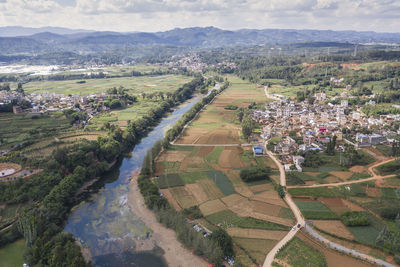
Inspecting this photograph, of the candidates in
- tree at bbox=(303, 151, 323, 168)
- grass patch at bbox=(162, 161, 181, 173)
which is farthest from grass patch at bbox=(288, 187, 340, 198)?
grass patch at bbox=(162, 161, 181, 173)

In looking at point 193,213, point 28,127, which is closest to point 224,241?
point 193,213

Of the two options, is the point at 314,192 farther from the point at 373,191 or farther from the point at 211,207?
the point at 211,207

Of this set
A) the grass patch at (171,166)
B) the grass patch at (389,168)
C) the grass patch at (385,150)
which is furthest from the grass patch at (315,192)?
the grass patch at (171,166)

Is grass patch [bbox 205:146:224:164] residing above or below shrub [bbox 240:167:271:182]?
below

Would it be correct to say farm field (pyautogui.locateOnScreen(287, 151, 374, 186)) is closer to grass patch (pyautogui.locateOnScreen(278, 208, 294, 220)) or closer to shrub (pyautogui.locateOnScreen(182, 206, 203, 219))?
grass patch (pyautogui.locateOnScreen(278, 208, 294, 220))

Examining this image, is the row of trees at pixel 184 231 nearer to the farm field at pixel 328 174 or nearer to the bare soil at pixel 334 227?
the bare soil at pixel 334 227

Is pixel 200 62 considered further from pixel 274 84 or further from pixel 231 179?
pixel 231 179

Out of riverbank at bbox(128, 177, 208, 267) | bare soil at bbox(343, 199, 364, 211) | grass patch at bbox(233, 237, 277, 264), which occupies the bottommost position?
riverbank at bbox(128, 177, 208, 267)
